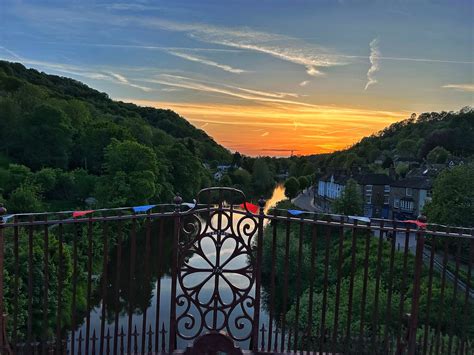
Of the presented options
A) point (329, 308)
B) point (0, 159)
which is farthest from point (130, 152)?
point (329, 308)

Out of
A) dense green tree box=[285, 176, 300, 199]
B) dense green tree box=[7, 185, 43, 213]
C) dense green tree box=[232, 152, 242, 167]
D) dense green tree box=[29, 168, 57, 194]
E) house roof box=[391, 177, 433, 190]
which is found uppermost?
dense green tree box=[232, 152, 242, 167]

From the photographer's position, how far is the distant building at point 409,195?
41531mm

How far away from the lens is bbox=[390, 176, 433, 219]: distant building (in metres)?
41.5

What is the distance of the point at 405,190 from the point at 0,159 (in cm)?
3990

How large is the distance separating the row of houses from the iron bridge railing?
13015 millimetres

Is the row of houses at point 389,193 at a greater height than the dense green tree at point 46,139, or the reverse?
the dense green tree at point 46,139

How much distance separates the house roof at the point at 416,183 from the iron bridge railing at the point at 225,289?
12.3m

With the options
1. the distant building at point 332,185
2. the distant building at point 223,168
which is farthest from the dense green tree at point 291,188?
the distant building at point 223,168

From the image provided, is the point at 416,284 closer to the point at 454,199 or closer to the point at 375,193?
the point at 454,199

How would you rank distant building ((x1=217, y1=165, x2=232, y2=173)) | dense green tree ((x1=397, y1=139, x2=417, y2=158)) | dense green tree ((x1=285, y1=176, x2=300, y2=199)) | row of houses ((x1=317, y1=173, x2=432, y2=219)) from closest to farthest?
row of houses ((x1=317, y1=173, x2=432, y2=219)) < dense green tree ((x1=285, y1=176, x2=300, y2=199)) < dense green tree ((x1=397, y1=139, x2=417, y2=158)) < distant building ((x1=217, y1=165, x2=232, y2=173))

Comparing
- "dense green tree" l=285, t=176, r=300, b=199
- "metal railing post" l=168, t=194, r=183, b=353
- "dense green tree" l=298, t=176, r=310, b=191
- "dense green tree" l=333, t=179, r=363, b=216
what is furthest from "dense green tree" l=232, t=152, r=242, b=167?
"metal railing post" l=168, t=194, r=183, b=353

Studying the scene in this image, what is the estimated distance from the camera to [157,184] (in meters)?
37.6

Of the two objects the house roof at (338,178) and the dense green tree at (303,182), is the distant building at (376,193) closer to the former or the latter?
the house roof at (338,178)

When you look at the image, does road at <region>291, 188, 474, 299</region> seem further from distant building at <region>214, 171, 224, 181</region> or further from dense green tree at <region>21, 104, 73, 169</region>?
dense green tree at <region>21, 104, 73, 169</region>
